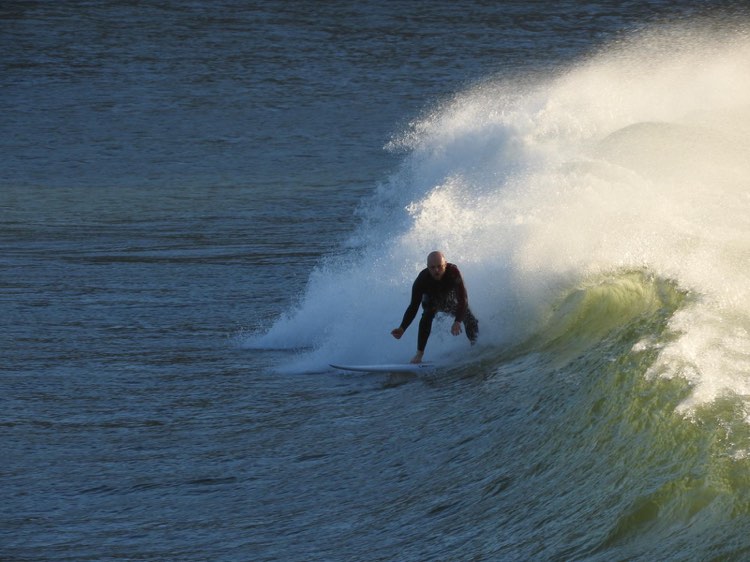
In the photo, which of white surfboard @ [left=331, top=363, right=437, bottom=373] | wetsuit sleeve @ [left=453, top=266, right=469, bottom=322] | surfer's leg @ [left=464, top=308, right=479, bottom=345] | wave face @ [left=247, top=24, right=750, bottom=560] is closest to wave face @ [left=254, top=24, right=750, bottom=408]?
wave face @ [left=247, top=24, right=750, bottom=560]

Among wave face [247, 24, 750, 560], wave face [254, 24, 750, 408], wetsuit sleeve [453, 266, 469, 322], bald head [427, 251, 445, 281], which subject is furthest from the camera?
wetsuit sleeve [453, 266, 469, 322]

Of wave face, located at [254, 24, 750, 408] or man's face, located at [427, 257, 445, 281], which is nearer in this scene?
wave face, located at [254, 24, 750, 408]

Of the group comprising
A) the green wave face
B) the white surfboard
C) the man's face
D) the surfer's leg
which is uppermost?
the man's face

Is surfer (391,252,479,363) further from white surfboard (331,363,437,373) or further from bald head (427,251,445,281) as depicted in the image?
white surfboard (331,363,437,373)

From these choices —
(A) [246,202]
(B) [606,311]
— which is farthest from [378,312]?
(A) [246,202]

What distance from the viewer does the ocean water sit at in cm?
977

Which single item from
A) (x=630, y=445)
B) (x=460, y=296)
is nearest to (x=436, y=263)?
(x=460, y=296)

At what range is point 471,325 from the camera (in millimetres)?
14797

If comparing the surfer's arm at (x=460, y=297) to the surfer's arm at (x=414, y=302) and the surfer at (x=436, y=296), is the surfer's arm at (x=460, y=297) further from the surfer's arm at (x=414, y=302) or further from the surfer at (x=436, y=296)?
the surfer's arm at (x=414, y=302)

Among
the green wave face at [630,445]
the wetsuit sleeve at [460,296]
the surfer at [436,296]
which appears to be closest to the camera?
the green wave face at [630,445]

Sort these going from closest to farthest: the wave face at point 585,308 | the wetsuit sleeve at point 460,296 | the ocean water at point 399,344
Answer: the wave face at point 585,308, the ocean water at point 399,344, the wetsuit sleeve at point 460,296

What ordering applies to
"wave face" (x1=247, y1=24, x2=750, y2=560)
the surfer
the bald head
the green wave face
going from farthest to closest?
1. the surfer
2. the bald head
3. "wave face" (x1=247, y1=24, x2=750, y2=560)
4. the green wave face

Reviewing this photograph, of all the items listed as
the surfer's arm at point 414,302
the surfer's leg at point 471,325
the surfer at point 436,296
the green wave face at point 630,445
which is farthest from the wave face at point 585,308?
the surfer's arm at point 414,302

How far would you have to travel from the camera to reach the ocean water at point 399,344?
977 centimetres
